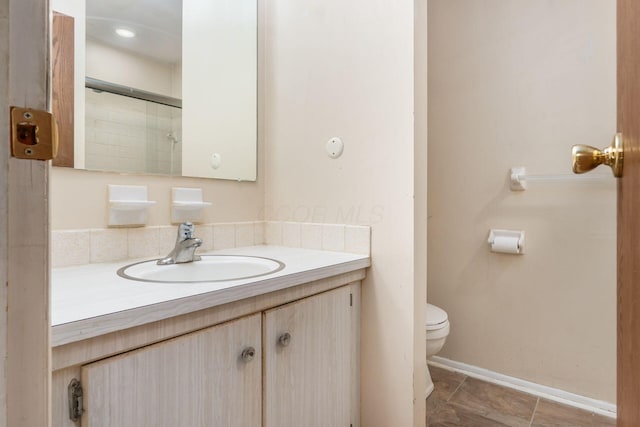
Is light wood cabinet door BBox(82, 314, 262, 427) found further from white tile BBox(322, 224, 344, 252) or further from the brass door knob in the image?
the brass door knob

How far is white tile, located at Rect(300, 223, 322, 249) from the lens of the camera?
4.85ft

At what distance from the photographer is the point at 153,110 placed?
1.33 m

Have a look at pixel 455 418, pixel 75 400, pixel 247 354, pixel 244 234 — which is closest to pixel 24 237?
pixel 75 400

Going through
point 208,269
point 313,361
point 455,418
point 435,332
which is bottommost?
point 455,418

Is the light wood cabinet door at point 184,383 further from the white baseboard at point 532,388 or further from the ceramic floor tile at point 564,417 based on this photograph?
the white baseboard at point 532,388

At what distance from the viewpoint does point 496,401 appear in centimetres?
175

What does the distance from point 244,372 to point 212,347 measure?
128 mm

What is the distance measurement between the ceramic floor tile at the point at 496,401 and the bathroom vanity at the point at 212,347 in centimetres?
76

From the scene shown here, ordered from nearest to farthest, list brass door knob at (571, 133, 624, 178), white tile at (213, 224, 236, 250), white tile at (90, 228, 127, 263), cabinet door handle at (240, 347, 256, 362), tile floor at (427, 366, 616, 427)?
brass door knob at (571, 133, 624, 178) < cabinet door handle at (240, 347, 256, 362) < white tile at (90, 228, 127, 263) < white tile at (213, 224, 236, 250) < tile floor at (427, 366, 616, 427)

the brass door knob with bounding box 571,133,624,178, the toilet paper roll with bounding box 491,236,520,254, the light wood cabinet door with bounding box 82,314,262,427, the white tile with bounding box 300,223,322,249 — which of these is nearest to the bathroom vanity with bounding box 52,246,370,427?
the light wood cabinet door with bounding box 82,314,262,427

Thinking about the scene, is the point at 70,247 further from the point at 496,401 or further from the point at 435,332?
the point at 496,401

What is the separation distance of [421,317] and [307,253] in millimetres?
482

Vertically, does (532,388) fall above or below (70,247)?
below

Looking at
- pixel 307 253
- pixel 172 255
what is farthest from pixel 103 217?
pixel 307 253
